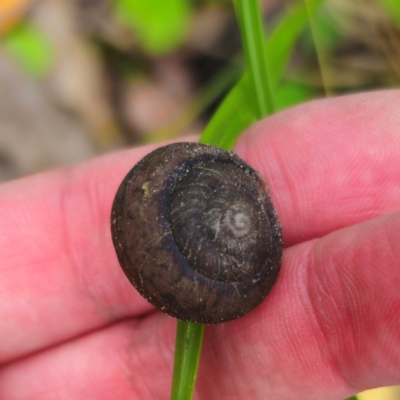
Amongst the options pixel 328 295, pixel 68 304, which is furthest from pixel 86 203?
pixel 328 295

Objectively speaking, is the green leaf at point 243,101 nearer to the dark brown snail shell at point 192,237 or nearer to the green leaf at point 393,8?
the dark brown snail shell at point 192,237

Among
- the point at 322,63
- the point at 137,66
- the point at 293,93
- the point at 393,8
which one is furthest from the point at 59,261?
the point at 393,8

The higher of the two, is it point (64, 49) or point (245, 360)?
point (64, 49)

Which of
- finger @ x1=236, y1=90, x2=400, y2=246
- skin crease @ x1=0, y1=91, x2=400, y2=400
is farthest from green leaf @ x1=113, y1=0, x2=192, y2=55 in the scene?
finger @ x1=236, y1=90, x2=400, y2=246

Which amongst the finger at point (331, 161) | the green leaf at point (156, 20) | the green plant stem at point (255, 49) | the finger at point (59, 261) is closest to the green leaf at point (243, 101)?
the green plant stem at point (255, 49)

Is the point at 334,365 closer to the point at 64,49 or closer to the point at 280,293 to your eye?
the point at 280,293

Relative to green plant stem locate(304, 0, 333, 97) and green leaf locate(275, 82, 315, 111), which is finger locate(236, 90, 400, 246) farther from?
green plant stem locate(304, 0, 333, 97)

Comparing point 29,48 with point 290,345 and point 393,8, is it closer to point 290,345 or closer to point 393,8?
point 393,8
